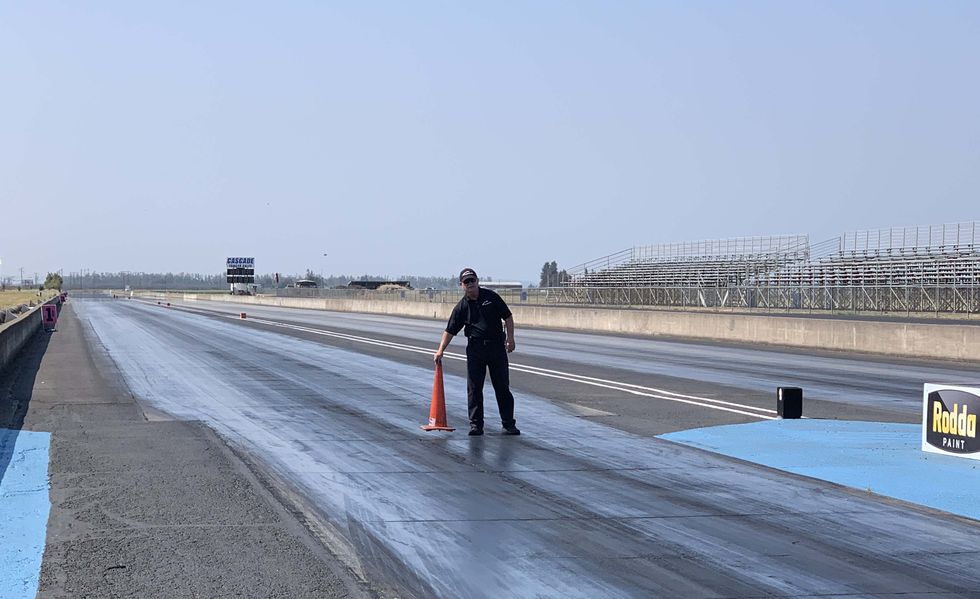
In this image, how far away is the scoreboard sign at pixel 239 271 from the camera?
130 metres

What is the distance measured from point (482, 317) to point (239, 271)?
122 m

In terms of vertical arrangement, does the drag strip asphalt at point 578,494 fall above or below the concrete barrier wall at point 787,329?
below

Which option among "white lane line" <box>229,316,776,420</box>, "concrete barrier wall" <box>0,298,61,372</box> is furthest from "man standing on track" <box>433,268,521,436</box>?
"concrete barrier wall" <box>0,298,61,372</box>

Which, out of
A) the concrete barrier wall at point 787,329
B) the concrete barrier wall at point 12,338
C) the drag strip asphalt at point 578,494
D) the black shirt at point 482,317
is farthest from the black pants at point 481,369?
the concrete barrier wall at point 787,329

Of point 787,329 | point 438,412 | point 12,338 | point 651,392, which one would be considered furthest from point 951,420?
point 12,338

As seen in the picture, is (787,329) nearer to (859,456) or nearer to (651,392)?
(651,392)

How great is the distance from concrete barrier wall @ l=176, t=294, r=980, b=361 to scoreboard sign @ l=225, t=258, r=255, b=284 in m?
82.0

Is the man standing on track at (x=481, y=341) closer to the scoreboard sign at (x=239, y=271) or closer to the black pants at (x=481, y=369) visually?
the black pants at (x=481, y=369)

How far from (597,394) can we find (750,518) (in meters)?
9.56

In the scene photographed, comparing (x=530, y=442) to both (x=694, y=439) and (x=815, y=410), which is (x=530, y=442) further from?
(x=815, y=410)

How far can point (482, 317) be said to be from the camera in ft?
41.5

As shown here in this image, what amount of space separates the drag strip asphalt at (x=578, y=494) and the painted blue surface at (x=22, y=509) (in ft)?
6.36

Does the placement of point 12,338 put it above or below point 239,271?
below

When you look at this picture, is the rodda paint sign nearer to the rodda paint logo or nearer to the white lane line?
the rodda paint logo
